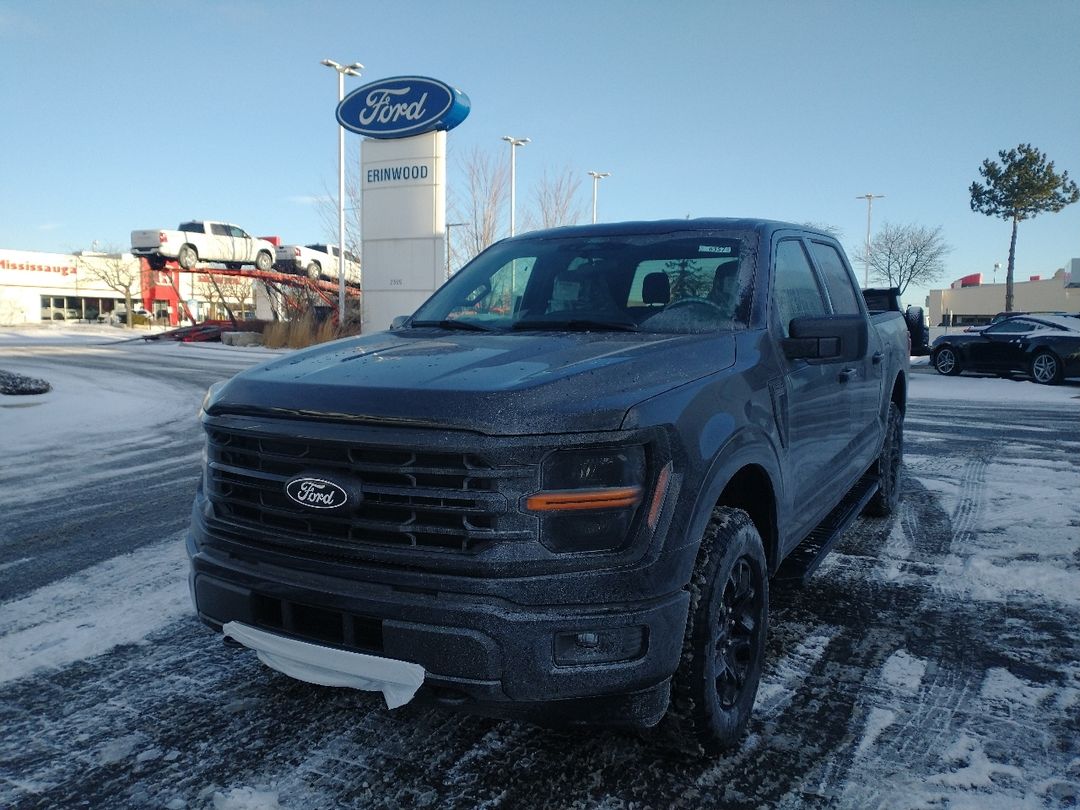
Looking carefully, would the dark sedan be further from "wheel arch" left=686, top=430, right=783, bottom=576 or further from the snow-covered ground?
"wheel arch" left=686, top=430, right=783, bottom=576

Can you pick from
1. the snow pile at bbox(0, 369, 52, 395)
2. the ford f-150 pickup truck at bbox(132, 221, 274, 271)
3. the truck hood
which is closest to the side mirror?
the truck hood

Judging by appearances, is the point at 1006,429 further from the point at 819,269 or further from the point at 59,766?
the point at 59,766

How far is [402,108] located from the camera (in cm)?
2384

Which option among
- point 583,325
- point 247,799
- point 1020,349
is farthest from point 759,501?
point 1020,349

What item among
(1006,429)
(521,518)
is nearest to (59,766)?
(521,518)

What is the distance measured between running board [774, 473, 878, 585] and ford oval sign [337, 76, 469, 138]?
20262 mm

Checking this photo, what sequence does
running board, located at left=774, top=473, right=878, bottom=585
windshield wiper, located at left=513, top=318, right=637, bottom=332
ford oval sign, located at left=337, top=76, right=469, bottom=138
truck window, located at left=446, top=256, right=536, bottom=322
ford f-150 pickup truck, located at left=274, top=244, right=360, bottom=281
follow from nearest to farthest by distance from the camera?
windshield wiper, located at left=513, top=318, right=637, bottom=332 → running board, located at left=774, top=473, right=878, bottom=585 → truck window, located at left=446, top=256, right=536, bottom=322 → ford oval sign, located at left=337, top=76, right=469, bottom=138 → ford f-150 pickup truck, located at left=274, top=244, right=360, bottom=281

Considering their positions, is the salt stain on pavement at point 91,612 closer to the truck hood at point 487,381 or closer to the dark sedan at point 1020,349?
the truck hood at point 487,381

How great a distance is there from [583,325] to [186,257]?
3147 cm

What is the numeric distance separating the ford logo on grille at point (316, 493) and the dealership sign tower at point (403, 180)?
859 inches

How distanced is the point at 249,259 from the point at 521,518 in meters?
33.8

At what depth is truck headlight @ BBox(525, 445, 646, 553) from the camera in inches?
88.8

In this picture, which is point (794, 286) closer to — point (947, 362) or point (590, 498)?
point (590, 498)

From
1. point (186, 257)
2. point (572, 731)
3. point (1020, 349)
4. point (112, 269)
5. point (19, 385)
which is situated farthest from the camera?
point (112, 269)
